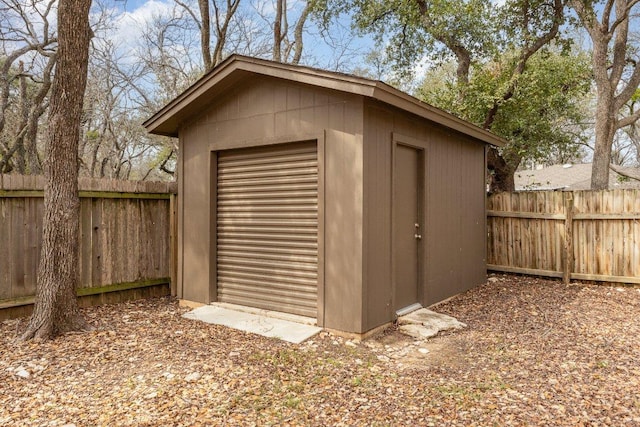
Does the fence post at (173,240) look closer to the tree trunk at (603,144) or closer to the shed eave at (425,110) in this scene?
the shed eave at (425,110)

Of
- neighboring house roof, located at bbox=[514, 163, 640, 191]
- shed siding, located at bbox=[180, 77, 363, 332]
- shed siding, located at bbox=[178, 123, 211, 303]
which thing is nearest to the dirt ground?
shed siding, located at bbox=[180, 77, 363, 332]

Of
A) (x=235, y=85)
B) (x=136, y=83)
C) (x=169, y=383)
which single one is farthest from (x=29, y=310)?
(x=136, y=83)

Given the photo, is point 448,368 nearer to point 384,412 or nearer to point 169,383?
point 384,412

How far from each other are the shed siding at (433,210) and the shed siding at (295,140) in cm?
15

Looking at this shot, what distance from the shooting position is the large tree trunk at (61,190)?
4.27 m

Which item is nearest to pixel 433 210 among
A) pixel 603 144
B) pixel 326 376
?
pixel 326 376

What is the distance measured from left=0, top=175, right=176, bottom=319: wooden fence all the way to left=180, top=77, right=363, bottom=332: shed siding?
28.4 inches

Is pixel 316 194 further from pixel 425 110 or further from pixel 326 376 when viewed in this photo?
pixel 326 376

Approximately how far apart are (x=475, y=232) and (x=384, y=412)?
4830mm

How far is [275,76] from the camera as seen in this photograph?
4.73m

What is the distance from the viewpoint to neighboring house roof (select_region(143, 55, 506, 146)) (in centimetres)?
423

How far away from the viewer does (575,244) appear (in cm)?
730

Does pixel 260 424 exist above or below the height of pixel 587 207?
below

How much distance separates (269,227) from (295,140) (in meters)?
1.15
